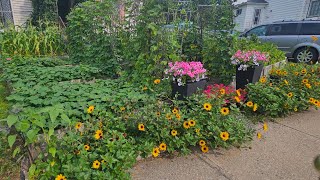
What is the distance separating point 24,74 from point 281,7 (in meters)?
18.2

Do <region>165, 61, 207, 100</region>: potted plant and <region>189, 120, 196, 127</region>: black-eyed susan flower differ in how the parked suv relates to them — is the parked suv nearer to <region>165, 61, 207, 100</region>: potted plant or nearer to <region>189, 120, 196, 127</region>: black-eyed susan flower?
<region>165, 61, 207, 100</region>: potted plant

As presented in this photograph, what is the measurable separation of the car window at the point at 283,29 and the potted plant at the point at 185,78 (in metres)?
7.09

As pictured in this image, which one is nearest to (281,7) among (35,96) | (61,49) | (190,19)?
(190,19)

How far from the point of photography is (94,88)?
3.53 m

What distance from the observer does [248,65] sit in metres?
4.20

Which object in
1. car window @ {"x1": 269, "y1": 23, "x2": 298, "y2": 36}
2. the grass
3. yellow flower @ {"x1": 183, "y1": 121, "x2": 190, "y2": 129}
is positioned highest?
car window @ {"x1": 269, "y1": 23, "x2": 298, "y2": 36}

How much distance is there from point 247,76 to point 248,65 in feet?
0.68

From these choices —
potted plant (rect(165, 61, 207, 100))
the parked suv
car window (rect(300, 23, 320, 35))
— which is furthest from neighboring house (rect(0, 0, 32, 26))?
car window (rect(300, 23, 320, 35))

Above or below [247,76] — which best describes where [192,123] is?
below

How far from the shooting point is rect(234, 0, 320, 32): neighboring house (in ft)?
47.5

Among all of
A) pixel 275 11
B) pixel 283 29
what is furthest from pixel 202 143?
pixel 275 11

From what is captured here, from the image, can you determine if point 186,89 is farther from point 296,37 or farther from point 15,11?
point 15,11

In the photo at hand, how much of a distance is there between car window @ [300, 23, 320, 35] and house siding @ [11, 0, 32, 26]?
12.7 meters

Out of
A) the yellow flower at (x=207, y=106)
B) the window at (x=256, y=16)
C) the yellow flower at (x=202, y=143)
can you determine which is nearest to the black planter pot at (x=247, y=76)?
the yellow flower at (x=207, y=106)
